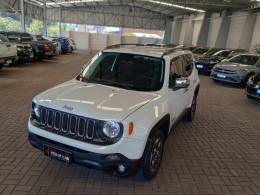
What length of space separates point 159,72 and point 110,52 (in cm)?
102

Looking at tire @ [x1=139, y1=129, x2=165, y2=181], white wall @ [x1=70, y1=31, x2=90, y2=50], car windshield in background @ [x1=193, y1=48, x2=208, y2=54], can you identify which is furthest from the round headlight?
white wall @ [x1=70, y1=31, x2=90, y2=50]

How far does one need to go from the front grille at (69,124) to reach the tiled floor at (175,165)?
0.75m

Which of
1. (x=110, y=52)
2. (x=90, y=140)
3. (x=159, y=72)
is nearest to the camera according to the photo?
(x=90, y=140)

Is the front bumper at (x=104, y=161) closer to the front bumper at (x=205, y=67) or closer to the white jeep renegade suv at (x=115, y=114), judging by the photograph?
the white jeep renegade suv at (x=115, y=114)

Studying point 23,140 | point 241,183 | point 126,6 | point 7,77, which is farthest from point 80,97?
point 126,6

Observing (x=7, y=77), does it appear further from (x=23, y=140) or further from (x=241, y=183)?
(x=241, y=183)

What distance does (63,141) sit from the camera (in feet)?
10.6

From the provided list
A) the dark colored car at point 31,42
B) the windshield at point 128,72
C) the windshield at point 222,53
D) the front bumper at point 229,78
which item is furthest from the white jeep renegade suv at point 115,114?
the dark colored car at point 31,42

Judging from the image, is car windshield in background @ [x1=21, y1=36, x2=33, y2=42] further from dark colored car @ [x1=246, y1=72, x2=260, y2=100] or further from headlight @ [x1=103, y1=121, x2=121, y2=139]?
headlight @ [x1=103, y1=121, x2=121, y2=139]

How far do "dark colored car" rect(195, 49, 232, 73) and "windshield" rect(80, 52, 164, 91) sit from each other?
12096 millimetres

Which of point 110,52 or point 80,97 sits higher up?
point 110,52

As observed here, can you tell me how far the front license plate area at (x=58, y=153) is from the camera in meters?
3.22

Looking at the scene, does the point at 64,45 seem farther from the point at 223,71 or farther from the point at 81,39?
the point at 223,71

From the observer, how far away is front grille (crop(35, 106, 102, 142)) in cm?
314
